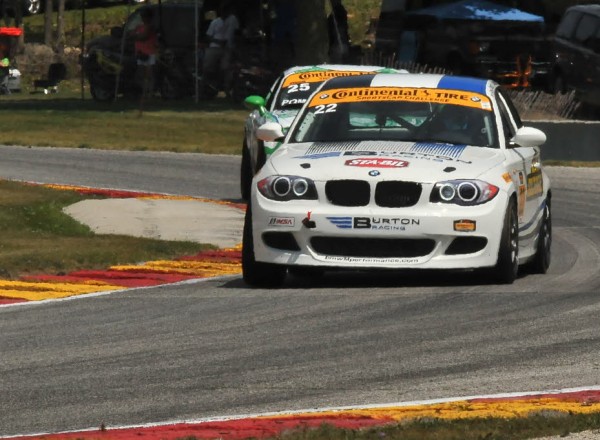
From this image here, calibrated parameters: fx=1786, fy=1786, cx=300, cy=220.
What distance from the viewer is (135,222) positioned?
53.7ft

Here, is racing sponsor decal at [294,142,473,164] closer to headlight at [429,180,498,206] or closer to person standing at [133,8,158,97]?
headlight at [429,180,498,206]

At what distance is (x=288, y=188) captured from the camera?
460 inches

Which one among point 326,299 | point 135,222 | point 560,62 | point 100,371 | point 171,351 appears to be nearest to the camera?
point 100,371

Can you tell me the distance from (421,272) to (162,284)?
6.04ft

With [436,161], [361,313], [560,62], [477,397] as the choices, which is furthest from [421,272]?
[560,62]

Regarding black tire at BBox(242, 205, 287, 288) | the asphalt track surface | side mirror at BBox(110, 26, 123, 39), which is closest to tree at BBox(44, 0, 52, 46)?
side mirror at BBox(110, 26, 123, 39)

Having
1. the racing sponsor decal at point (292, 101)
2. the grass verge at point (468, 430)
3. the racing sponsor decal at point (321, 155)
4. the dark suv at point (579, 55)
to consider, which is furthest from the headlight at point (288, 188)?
the dark suv at point (579, 55)

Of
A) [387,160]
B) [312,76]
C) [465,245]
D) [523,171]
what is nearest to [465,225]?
[465,245]

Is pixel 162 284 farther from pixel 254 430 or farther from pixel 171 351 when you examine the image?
pixel 254 430

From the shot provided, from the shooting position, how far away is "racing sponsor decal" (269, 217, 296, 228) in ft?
37.9

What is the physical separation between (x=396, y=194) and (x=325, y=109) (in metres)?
1.59

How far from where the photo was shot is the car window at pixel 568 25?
32438 mm

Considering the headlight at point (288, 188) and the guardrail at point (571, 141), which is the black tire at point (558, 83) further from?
the headlight at point (288, 188)

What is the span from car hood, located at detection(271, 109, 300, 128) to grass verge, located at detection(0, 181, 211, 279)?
7.53 feet
